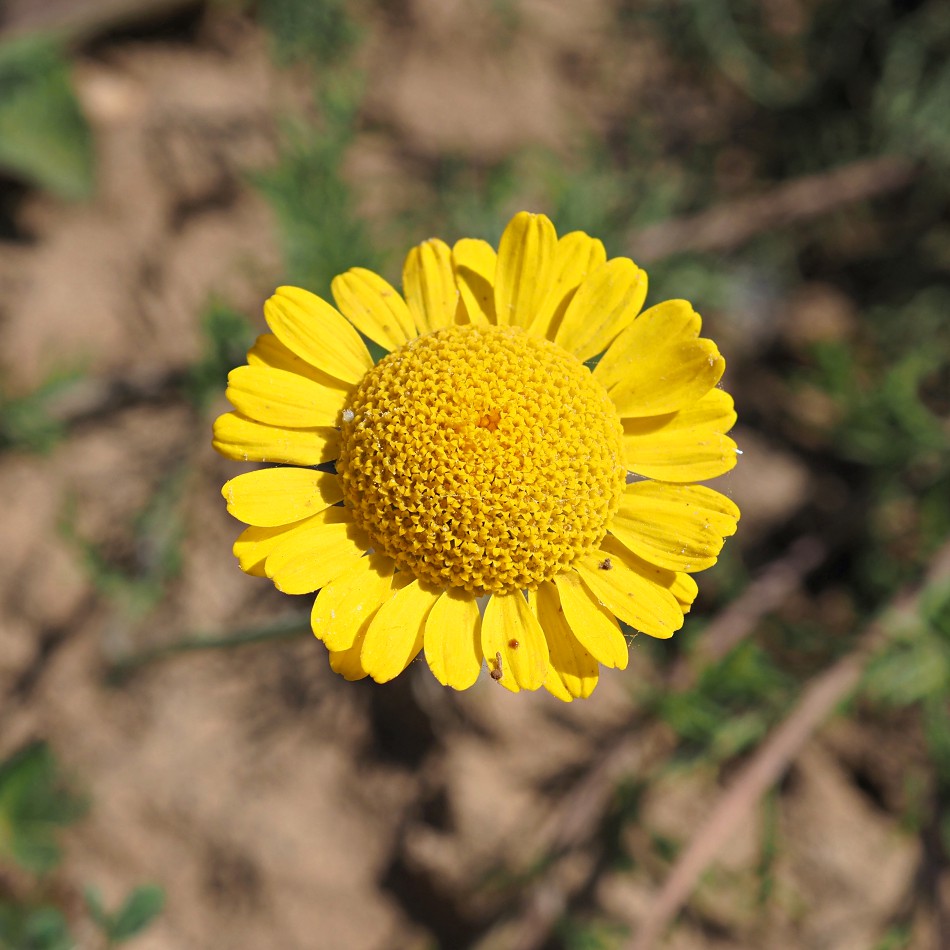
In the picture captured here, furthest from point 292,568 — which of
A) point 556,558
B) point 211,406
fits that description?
point 211,406

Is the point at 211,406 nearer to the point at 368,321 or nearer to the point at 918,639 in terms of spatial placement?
the point at 368,321

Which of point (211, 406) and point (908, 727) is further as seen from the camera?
point (908, 727)

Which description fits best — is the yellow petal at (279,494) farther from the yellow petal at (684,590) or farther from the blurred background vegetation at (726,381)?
the blurred background vegetation at (726,381)

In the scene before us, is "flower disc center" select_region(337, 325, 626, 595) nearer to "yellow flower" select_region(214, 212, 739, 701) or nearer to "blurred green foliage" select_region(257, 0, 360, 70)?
"yellow flower" select_region(214, 212, 739, 701)

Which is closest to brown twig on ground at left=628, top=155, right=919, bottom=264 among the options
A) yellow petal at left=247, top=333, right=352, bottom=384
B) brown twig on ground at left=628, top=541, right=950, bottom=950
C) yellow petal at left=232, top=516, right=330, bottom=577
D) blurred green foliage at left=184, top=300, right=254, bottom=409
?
brown twig on ground at left=628, top=541, right=950, bottom=950

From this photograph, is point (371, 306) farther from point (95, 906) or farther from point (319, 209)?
point (95, 906)

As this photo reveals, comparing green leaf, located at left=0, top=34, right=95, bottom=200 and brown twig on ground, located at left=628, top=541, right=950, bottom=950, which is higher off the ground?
green leaf, located at left=0, top=34, right=95, bottom=200
